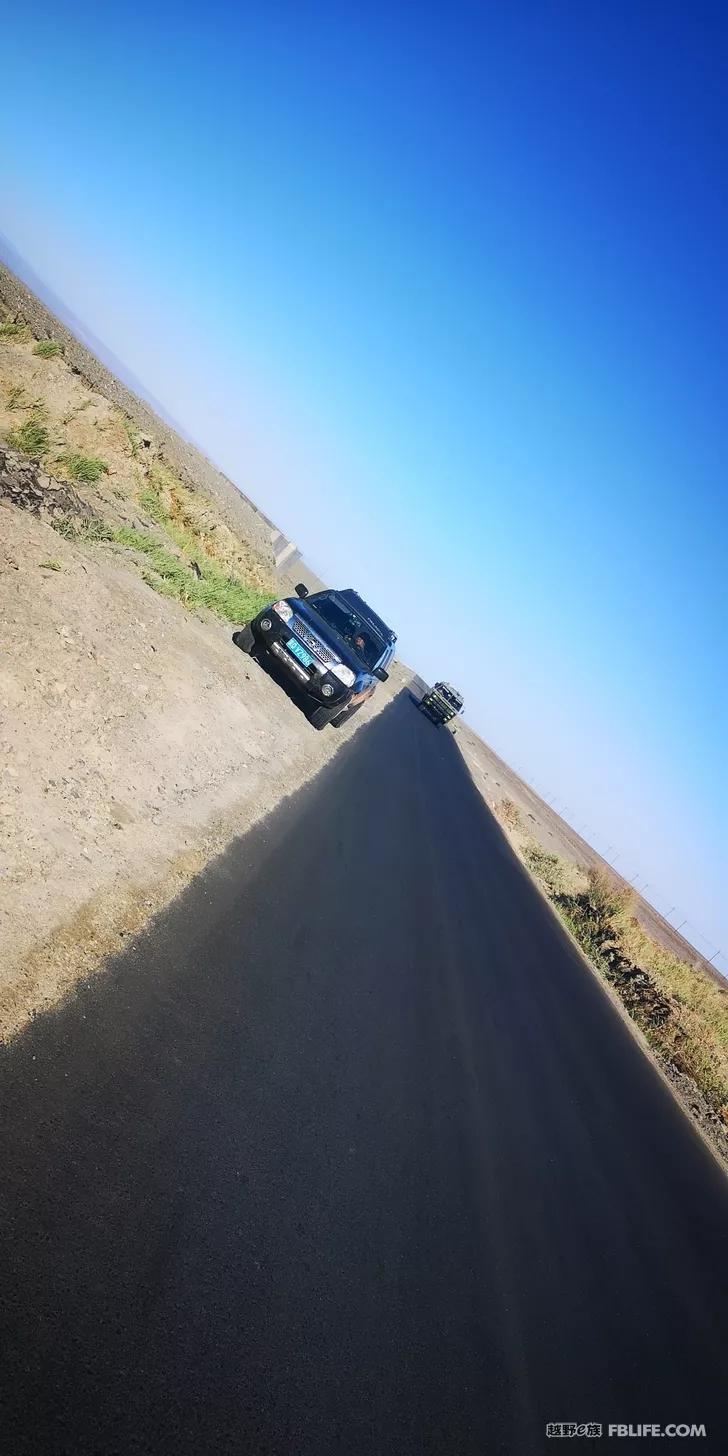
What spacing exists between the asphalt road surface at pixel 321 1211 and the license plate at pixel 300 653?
2.96 meters

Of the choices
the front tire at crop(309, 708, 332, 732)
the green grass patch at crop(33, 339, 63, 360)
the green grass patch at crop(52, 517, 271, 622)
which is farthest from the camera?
the green grass patch at crop(33, 339, 63, 360)

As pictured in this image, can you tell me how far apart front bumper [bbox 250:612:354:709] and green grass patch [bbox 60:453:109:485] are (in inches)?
157

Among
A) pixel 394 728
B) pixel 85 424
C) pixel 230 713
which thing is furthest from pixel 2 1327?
pixel 394 728

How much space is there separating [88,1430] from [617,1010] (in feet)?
34.4

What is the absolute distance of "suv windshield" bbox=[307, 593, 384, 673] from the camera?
1150cm

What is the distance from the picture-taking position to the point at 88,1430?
5.87 feet

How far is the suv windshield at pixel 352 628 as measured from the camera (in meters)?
11.5

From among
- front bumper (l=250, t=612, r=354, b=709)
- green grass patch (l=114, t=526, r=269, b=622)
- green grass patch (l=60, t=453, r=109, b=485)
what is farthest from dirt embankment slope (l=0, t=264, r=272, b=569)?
front bumper (l=250, t=612, r=354, b=709)

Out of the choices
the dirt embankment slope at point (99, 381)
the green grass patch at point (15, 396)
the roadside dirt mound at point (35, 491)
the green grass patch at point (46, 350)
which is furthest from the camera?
the dirt embankment slope at point (99, 381)

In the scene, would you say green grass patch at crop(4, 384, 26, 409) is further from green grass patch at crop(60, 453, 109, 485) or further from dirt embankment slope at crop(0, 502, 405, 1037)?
dirt embankment slope at crop(0, 502, 405, 1037)

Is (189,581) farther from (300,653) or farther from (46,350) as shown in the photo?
(46,350)

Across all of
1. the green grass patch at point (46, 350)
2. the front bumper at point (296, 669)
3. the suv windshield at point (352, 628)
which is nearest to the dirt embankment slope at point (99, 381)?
the green grass patch at point (46, 350)

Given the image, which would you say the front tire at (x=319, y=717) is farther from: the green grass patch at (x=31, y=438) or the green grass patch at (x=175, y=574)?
the green grass patch at (x=31, y=438)

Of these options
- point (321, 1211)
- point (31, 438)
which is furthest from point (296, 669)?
point (321, 1211)
